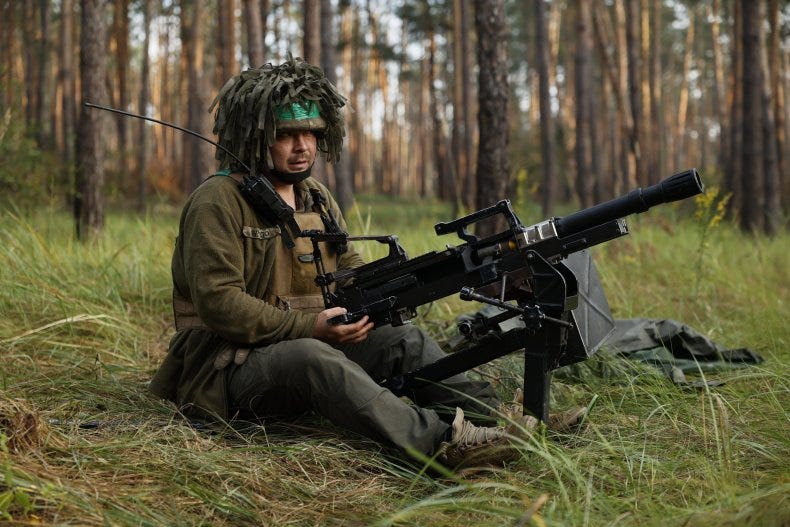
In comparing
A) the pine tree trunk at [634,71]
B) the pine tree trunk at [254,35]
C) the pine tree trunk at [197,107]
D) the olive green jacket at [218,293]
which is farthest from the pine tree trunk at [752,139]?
the olive green jacket at [218,293]

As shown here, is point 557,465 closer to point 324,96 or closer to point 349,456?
point 349,456

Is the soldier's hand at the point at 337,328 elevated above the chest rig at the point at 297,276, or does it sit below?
below

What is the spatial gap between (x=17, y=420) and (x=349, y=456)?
111cm

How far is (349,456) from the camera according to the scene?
2859 millimetres

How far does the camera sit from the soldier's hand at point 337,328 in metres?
2.92

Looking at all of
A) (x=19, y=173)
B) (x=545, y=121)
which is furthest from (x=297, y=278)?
(x=545, y=121)

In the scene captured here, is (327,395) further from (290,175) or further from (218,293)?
(290,175)

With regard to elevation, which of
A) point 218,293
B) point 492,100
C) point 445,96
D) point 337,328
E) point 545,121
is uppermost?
point 445,96

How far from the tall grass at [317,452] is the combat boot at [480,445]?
2.2 inches

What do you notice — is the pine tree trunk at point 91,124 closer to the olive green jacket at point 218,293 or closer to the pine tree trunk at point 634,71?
the olive green jacket at point 218,293

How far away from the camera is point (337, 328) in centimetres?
292

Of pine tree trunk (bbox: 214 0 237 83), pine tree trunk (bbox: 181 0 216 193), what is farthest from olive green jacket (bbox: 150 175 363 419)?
pine tree trunk (bbox: 214 0 237 83)

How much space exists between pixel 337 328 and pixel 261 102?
91 cm

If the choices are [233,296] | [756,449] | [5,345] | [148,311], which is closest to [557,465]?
[756,449]
